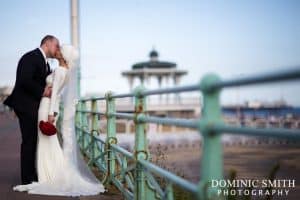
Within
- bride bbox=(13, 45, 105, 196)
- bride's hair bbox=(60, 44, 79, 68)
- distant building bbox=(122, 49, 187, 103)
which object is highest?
distant building bbox=(122, 49, 187, 103)

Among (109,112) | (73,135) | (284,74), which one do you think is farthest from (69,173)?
(284,74)

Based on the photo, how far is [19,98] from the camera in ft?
20.6

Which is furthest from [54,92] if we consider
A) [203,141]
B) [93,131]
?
[203,141]

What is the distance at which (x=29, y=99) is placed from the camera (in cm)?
627

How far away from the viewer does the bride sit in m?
5.88

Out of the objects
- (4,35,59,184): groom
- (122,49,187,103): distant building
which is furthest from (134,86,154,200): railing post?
(122,49,187,103): distant building

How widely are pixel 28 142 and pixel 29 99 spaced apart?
1.76 ft

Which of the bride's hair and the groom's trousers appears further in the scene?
the groom's trousers

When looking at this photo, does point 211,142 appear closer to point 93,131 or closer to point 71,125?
point 71,125

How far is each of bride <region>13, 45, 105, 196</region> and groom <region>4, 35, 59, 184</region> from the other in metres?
0.10

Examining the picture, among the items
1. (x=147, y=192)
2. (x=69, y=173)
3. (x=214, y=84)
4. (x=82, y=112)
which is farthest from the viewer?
(x=82, y=112)

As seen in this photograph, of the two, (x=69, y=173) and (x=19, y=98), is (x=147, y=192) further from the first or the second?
(x=19, y=98)

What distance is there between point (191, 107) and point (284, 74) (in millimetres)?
53546

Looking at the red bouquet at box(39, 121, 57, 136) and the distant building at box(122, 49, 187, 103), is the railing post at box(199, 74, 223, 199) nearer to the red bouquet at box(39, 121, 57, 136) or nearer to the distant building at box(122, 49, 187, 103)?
the red bouquet at box(39, 121, 57, 136)
